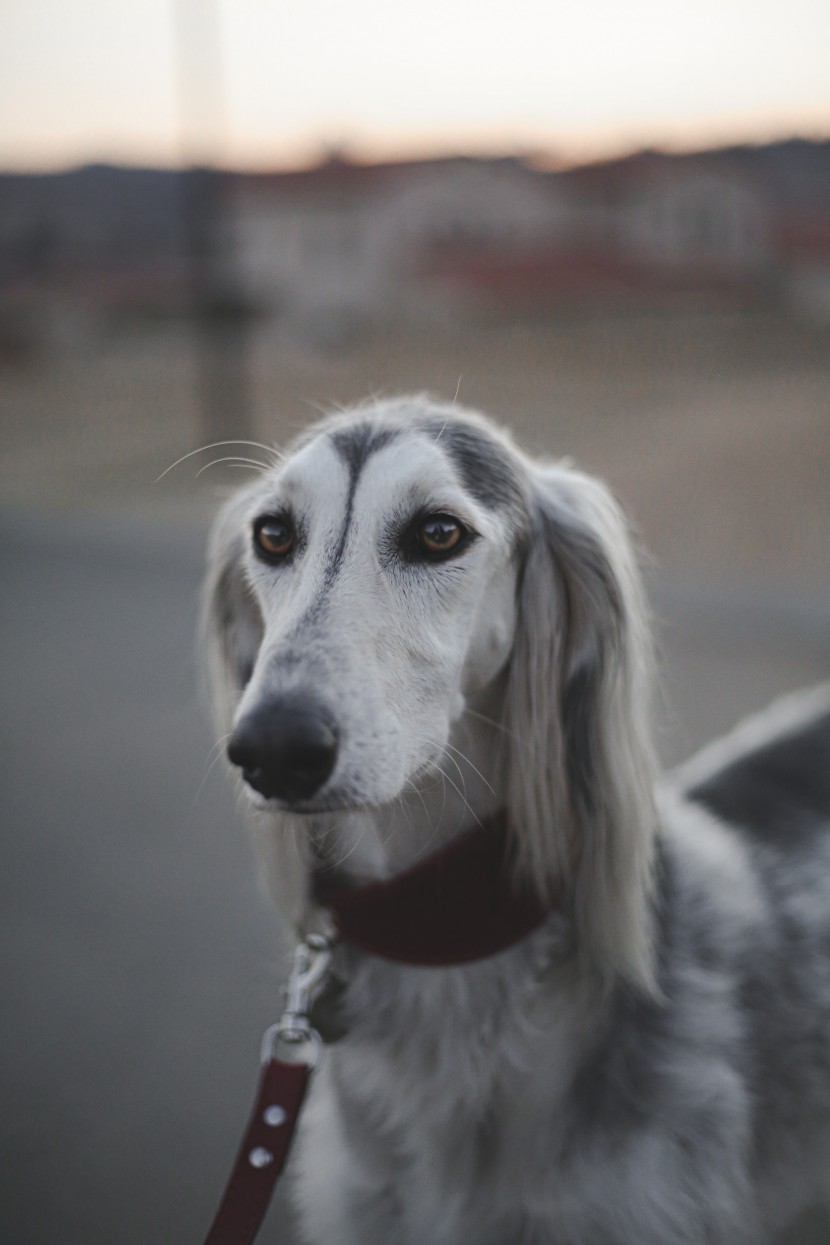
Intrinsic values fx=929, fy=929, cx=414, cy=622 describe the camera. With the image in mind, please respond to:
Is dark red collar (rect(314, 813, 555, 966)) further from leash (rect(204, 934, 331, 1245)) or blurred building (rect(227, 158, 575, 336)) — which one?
blurred building (rect(227, 158, 575, 336))

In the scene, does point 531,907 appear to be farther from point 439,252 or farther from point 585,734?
point 439,252

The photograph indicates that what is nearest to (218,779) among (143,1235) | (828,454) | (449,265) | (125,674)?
(125,674)

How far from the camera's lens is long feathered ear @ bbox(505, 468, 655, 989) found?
1.48m

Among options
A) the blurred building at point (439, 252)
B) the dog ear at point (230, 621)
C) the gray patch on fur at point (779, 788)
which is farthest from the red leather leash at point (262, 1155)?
the blurred building at point (439, 252)

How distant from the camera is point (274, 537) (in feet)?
4.74

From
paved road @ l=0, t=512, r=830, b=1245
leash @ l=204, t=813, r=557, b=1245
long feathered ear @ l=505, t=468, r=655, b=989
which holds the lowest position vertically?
paved road @ l=0, t=512, r=830, b=1245

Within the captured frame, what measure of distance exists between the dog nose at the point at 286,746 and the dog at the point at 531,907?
16 cm

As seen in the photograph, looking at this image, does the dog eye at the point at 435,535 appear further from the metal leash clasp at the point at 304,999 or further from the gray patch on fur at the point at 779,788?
the gray patch on fur at the point at 779,788

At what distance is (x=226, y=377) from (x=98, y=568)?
16.3 feet

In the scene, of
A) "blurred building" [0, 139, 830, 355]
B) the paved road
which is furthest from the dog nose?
"blurred building" [0, 139, 830, 355]

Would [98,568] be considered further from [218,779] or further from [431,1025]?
[431,1025]

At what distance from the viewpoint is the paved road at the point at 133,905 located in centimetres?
208

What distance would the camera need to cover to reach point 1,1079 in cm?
231

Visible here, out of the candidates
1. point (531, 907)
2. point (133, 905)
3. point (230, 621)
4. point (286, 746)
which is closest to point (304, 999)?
point (531, 907)
